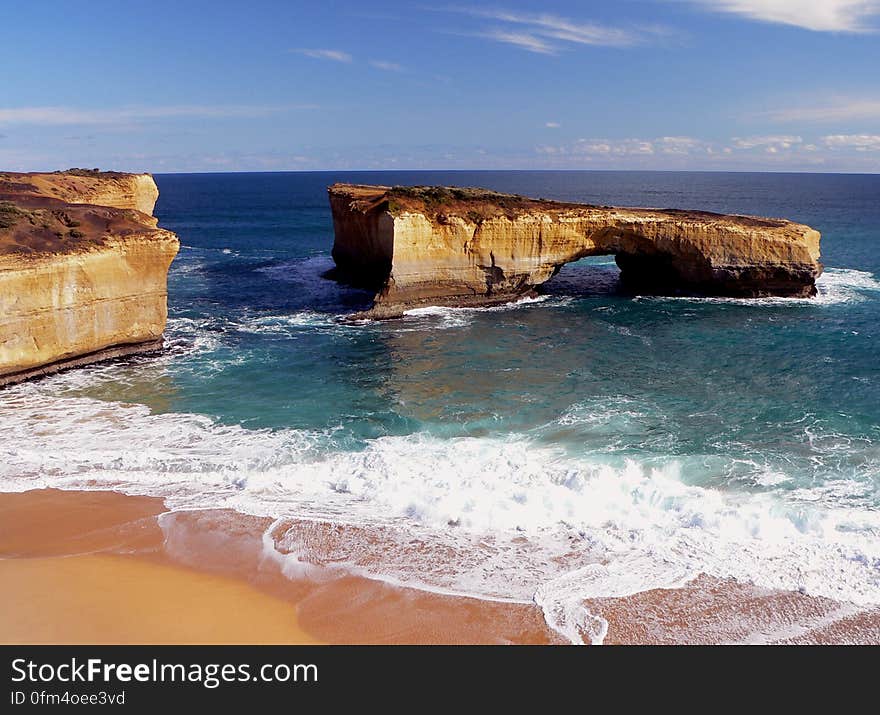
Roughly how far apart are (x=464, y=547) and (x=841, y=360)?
1710cm

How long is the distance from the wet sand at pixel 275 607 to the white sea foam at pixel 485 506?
0.44 metres

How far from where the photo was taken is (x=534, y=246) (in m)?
33.4

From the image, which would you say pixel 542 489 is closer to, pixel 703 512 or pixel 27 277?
pixel 703 512

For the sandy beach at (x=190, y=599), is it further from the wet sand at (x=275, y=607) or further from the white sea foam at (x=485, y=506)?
the white sea foam at (x=485, y=506)

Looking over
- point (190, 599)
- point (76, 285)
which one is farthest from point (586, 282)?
point (190, 599)

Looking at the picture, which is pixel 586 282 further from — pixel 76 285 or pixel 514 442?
pixel 76 285

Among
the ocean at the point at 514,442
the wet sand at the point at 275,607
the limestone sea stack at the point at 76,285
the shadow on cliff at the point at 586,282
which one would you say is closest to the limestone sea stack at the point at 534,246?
the shadow on cliff at the point at 586,282

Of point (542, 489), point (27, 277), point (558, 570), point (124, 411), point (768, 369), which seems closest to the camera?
point (558, 570)

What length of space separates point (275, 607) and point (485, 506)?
4776 mm

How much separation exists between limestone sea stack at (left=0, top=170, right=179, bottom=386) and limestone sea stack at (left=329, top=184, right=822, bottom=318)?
389 inches

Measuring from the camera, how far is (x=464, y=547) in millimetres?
13148

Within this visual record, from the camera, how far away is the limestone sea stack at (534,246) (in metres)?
31.7

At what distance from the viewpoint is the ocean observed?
41.9 feet
